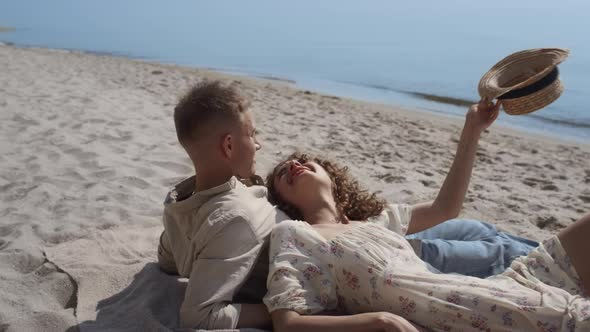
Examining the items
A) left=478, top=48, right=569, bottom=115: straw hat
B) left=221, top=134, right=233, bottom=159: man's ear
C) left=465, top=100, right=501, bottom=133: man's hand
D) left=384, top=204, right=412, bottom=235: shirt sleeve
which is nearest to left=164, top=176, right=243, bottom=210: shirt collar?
left=221, top=134, right=233, bottom=159: man's ear

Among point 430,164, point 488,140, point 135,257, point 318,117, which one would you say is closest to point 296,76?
point 318,117

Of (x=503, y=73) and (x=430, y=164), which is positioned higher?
(x=503, y=73)

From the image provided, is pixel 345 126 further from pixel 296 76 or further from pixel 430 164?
pixel 296 76

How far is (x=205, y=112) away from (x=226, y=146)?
0.55 feet

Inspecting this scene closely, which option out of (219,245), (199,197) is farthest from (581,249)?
(199,197)

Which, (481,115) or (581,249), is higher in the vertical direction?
(481,115)

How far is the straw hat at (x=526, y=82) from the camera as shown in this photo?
2.54 meters

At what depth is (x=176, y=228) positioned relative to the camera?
250 cm

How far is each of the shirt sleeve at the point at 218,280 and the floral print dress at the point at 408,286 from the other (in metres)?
0.14

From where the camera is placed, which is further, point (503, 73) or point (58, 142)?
point (58, 142)

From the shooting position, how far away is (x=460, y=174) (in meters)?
2.68

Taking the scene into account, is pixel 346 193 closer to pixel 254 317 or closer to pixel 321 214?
pixel 321 214

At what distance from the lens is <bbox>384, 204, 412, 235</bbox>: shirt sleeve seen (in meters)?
2.82

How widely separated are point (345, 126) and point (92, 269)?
5.22 m
